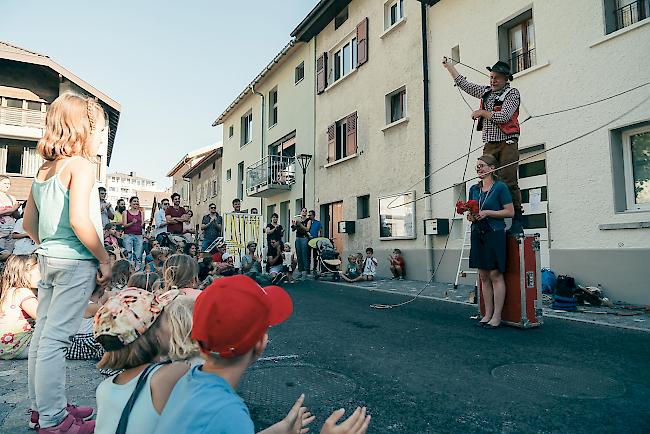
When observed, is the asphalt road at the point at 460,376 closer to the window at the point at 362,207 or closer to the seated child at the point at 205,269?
the seated child at the point at 205,269

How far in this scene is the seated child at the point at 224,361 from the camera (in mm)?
1127

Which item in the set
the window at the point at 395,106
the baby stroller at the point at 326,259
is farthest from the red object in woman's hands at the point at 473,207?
the window at the point at 395,106

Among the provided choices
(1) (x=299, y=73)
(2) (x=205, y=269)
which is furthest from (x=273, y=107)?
(2) (x=205, y=269)

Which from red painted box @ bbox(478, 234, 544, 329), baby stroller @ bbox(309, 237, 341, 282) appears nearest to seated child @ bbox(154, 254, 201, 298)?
red painted box @ bbox(478, 234, 544, 329)

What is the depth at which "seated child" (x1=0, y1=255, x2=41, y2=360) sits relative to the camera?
360cm

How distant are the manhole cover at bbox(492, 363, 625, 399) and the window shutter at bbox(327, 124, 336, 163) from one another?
13.5 metres

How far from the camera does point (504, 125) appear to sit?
523 cm

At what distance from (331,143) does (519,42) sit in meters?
8.00

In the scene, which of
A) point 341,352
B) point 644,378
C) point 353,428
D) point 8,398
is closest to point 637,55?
point 644,378

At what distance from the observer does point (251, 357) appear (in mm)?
1345

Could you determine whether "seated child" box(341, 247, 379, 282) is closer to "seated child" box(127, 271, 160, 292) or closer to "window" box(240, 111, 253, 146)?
"seated child" box(127, 271, 160, 292)

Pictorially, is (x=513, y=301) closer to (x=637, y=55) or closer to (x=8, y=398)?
(x=8, y=398)

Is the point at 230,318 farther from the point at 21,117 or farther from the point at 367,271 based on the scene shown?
the point at 21,117

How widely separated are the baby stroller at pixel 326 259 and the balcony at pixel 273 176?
7.46 meters
